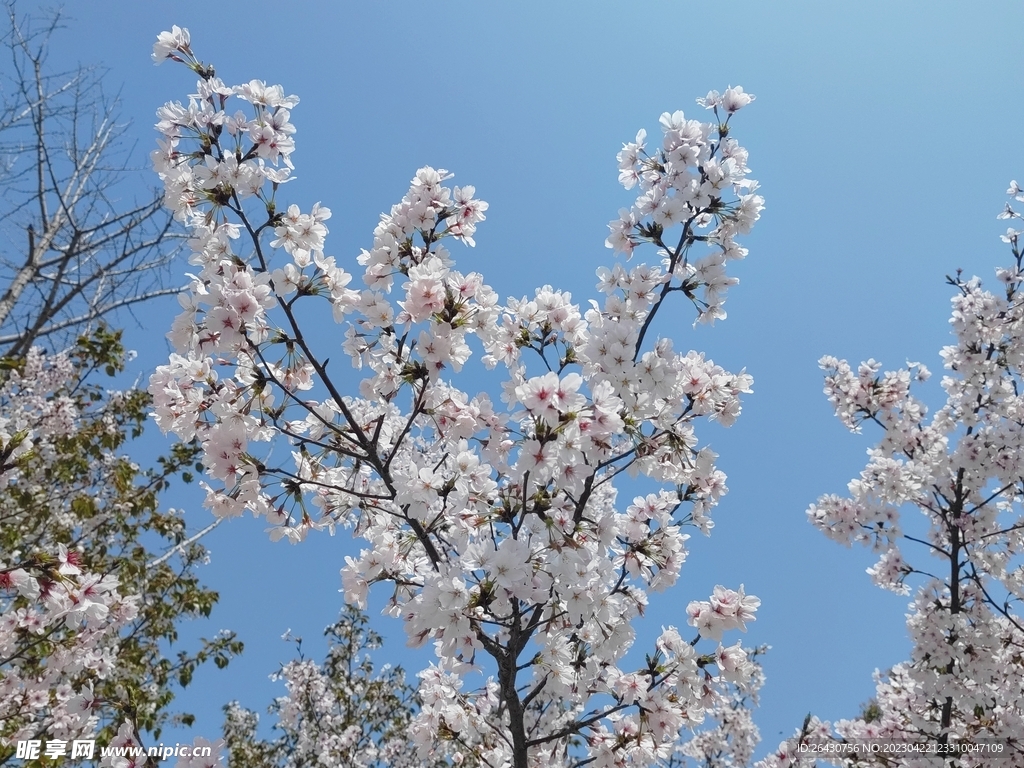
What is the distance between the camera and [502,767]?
12.6 feet

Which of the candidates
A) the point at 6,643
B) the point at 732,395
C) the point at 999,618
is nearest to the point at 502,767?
the point at 732,395

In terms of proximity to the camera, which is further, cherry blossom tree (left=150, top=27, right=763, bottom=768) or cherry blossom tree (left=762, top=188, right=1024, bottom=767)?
cherry blossom tree (left=762, top=188, right=1024, bottom=767)

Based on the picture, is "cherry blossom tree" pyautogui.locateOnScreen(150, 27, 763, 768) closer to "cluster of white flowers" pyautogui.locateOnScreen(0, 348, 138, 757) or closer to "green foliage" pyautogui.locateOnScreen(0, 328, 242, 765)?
"cluster of white flowers" pyautogui.locateOnScreen(0, 348, 138, 757)

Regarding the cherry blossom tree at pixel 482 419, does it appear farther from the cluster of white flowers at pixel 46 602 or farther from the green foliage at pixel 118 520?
the green foliage at pixel 118 520

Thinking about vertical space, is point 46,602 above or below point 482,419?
below

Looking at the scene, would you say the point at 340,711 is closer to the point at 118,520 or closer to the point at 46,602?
the point at 118,520

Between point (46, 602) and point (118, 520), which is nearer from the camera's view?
point (46, 602)

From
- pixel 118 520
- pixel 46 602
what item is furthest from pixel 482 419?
pixel 118 520

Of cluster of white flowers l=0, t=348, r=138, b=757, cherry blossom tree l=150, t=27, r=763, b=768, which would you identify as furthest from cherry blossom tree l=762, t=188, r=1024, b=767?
cluster of white flowers l=0, t=348, r=138, b=757

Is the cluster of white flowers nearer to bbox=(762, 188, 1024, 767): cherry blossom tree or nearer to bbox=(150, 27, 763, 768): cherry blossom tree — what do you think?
bbox=(150, 27, 763, 768): cherry blossom tree

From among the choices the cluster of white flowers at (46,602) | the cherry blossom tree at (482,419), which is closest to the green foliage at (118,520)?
the cluster of white flowers at (46,602)

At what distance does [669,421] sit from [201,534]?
24.8 feet

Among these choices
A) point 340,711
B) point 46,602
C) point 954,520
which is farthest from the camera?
point 340,711

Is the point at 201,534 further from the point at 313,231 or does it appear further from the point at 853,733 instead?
the point at 853,733
